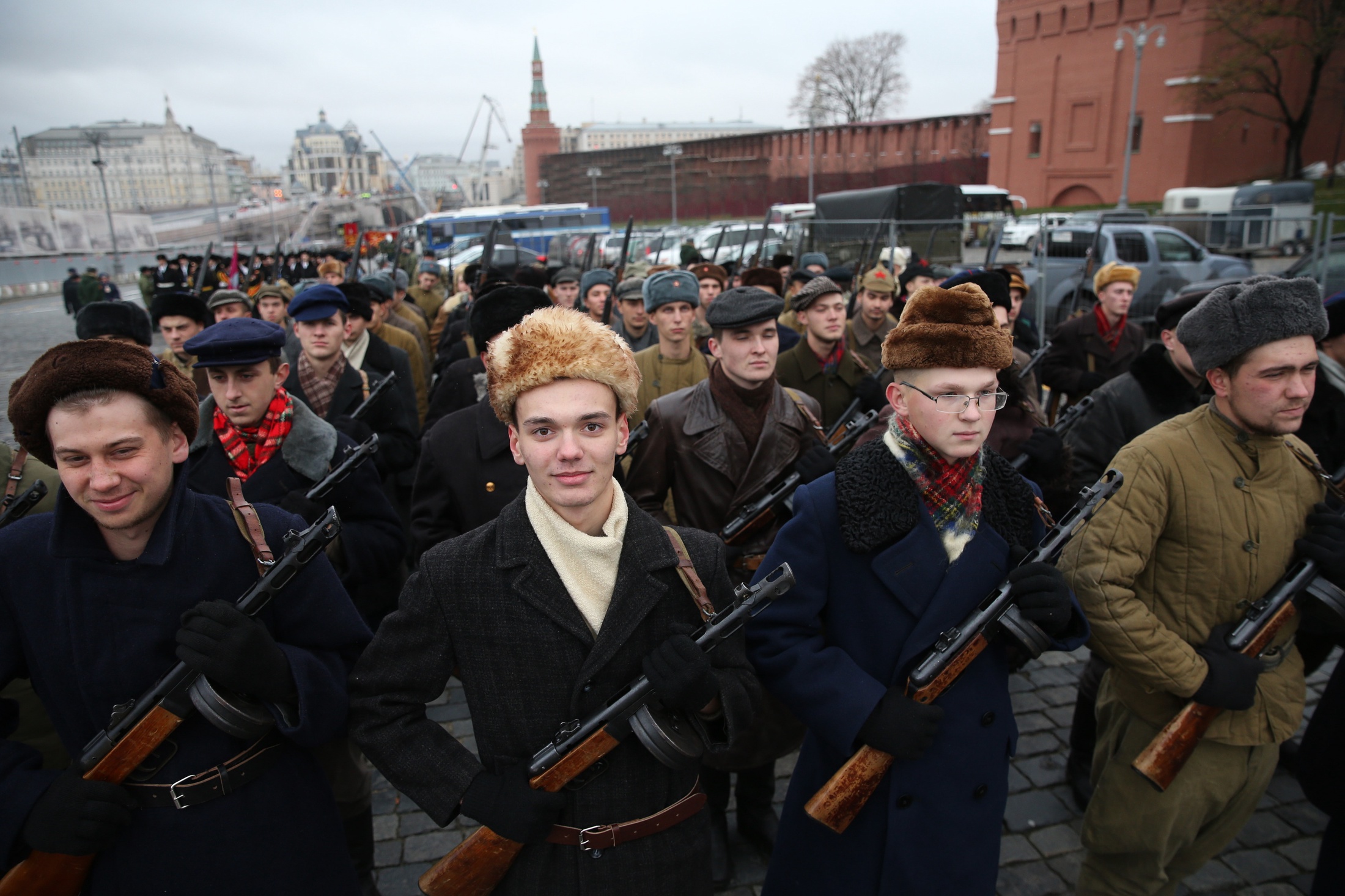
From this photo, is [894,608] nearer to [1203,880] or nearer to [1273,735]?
[1273,735]

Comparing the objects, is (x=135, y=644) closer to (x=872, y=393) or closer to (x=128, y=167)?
(x=872, y=393)

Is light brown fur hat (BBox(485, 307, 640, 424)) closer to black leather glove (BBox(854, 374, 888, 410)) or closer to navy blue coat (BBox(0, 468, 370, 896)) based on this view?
navy blue coat (BBox(0, 468, 370, 896))

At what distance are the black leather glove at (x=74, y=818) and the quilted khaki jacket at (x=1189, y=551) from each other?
104 inches

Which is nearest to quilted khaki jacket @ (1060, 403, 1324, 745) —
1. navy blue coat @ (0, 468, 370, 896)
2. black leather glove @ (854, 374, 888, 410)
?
black leather glove @ (854, 374, 888, 410)

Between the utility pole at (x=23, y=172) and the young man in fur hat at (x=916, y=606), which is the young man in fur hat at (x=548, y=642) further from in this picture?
the utility pole at (x=23, y=172)

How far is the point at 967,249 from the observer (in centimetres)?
2325

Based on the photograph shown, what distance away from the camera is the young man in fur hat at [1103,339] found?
20.3ft

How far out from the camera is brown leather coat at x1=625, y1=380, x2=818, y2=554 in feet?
11.1

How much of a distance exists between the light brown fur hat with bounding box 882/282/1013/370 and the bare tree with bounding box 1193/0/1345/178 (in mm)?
41536

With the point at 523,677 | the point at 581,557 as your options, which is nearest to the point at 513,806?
the point at 523,677

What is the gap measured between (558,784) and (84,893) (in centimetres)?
125

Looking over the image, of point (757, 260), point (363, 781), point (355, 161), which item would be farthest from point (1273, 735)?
point (355, 161)

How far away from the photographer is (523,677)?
1909 millimetres

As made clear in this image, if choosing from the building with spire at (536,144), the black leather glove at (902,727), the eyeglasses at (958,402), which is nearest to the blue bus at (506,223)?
the eyeglasses at (958,402)
